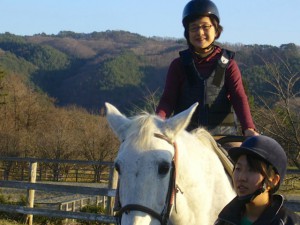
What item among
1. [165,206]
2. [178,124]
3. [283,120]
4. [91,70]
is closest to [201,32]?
[178,124]

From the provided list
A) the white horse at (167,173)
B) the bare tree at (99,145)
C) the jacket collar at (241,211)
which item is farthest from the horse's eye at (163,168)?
the bare tree at (99,145)

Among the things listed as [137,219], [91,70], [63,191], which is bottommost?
[91,70]

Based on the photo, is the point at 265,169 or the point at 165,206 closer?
the point at 265,169

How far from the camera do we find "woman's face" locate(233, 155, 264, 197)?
215cm

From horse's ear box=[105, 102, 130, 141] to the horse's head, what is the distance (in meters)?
0.07

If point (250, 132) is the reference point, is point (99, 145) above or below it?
below

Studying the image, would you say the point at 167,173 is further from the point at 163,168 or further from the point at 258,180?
the point at 258,180

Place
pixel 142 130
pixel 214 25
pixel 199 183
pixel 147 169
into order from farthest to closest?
pixel 214 25 < pixel 199 183 < pixel 142 130 < pixel 147 169

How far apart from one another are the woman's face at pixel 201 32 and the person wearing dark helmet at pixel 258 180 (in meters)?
1.42

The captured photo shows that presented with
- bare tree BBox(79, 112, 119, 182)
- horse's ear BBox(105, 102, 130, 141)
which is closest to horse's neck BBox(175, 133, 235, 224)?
horse's ear BBox(105, 102, 130, 141)

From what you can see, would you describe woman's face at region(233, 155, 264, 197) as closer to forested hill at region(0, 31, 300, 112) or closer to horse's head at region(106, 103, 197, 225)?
horse's head at region(106, 103, 197, 225)

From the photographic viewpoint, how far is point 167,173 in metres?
2.46

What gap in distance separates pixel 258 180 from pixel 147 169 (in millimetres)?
556

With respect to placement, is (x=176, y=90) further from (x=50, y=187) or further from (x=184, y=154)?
(x=50, y=187)
